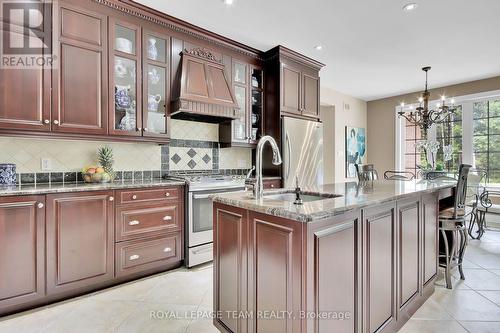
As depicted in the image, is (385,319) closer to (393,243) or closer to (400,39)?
(393,243)

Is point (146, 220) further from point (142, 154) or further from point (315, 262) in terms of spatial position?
point (315, 262)

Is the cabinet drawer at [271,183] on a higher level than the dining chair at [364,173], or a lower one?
lower

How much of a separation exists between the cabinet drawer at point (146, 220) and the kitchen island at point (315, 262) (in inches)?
45.4

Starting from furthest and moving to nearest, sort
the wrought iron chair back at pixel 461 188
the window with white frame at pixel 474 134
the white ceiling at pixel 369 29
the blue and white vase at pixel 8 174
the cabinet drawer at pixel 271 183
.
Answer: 1. the window with white frame at pixel 474 134
2. the cabinet drawer at pixel 271 183
3. the white ceiling at pixel 369 29
4. the wrought iron chair back at pixel 461 188
5. the blue and white vase at pixel 8 174

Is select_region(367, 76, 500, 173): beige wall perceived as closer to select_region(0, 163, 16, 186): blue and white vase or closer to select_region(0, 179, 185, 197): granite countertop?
select_region(0, 179, 185, 197): granite countertop

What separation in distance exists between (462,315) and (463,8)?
284cm

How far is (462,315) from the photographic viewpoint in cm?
198

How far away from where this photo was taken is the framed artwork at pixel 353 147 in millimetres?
6059

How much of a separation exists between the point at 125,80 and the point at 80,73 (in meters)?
0.41

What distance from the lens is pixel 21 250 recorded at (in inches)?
77.4

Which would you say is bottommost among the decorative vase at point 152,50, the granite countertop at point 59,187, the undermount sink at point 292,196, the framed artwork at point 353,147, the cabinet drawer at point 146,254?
the cabinet drawer at point 146,254

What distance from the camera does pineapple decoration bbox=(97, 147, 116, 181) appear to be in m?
2.78

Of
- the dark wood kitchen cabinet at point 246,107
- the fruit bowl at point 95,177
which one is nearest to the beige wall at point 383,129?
the dark wood kitchen cabinet at point 246,107

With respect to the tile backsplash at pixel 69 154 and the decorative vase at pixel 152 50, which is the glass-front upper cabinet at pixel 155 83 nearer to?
the decorative vase at pixel 152 50
